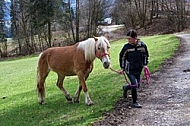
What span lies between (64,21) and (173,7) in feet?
68.5

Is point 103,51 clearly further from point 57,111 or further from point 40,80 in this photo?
point 40,80

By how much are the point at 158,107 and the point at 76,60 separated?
2681 millimetres

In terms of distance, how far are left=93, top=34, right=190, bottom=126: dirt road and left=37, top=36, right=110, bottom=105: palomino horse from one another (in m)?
1.30

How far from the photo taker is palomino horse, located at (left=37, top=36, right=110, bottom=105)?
844 cm

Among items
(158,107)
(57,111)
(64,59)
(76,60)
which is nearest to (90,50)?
(76,60)

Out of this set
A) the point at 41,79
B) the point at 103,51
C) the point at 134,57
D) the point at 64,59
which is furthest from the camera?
the point at 41,79

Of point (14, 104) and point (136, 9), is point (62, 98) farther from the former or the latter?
point (136, 9)

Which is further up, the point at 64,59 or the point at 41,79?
the point at 64,59

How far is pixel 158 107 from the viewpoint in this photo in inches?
314

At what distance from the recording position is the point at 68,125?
7246 millimetres

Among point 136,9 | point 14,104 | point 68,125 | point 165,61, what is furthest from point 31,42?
point 68,125

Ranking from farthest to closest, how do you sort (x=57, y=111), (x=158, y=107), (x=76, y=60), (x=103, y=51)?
(x=76, y=60) → (x=57, y=111) → (x=103, y=51) → (x=158, y=107)

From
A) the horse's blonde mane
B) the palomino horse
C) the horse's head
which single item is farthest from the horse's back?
the horse's head

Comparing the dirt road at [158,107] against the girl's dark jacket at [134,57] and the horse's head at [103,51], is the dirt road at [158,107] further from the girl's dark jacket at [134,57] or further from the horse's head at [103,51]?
the horse's head at [103,51]
